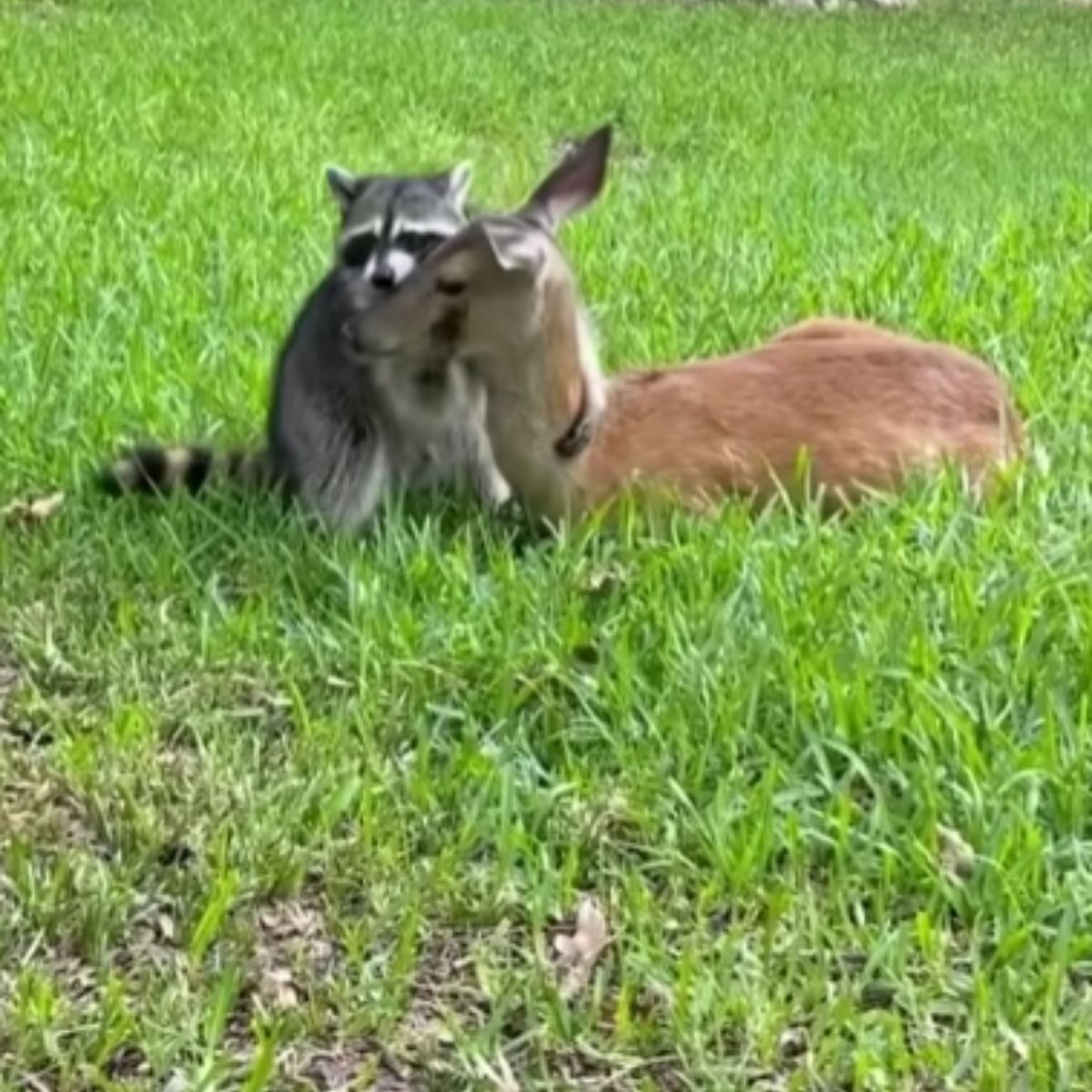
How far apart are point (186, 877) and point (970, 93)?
37.4 ft

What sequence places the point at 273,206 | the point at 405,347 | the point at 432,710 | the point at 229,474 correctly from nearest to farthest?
the point at 432,710 < the point at 405,347 < the point at 229,474 < the point at 273,206

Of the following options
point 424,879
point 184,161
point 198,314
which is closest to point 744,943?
point 424,879

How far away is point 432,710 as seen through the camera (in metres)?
3.47

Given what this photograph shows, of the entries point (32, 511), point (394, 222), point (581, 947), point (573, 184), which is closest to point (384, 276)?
point (394, 222)

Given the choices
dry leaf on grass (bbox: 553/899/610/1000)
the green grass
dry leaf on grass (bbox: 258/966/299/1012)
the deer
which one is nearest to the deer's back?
the deer

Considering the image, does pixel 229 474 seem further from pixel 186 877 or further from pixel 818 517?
pixel 186 877

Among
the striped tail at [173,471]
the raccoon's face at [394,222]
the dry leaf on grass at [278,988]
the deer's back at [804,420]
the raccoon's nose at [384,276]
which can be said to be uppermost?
the raccoon's face at [394,222]

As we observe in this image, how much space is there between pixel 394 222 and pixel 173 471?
0.62 metres

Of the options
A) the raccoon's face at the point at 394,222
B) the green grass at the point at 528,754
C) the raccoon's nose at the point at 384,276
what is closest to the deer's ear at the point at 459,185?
the raccoon's face at the point at 394,222

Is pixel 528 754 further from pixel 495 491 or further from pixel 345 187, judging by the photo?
pixel 345 187

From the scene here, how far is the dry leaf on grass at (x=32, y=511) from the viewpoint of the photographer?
417 centimetres

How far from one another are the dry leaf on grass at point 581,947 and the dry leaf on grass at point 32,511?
1595 millimetres

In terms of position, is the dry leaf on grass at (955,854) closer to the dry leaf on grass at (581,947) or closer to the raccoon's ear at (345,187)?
the dry leaf on grass at (581,947)

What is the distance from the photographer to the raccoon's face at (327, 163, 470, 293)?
13.1 ft
